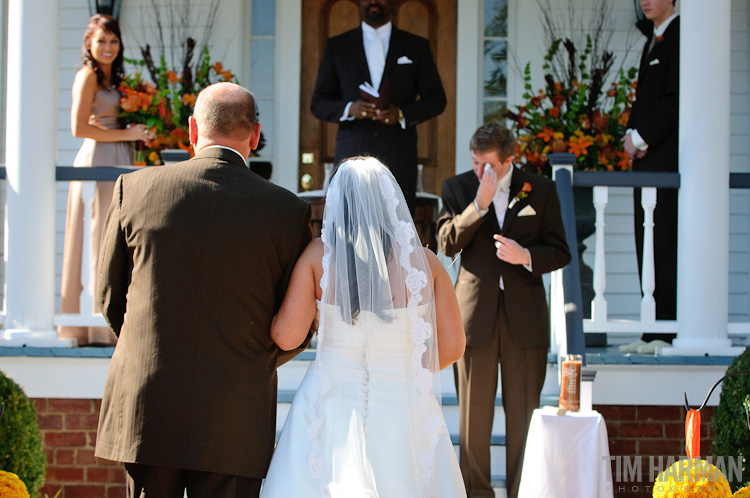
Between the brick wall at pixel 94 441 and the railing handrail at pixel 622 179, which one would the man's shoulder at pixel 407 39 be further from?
the brick wall at pixel 94 441

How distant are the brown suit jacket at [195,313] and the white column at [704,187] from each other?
3.25m

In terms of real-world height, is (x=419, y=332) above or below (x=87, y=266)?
below

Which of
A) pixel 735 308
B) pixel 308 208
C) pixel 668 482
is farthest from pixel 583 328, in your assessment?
pixel 735 308

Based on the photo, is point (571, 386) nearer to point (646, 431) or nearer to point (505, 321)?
point (505, 321)

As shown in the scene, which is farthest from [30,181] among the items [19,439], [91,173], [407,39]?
[407,39]

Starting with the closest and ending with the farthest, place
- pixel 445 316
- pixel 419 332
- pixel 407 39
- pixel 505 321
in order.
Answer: pixel 419 332
pixel 445 316
pixel 505 321
pixel 407 39

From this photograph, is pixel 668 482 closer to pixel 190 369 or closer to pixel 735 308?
pixel 190 369

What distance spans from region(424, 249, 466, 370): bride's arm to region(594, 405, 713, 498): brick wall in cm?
245

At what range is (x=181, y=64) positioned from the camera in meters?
7.75

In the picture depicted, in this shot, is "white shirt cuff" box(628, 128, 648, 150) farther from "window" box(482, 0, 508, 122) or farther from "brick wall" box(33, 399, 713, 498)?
"window" box(482, 0, 508, 122)

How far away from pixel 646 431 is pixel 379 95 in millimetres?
2690

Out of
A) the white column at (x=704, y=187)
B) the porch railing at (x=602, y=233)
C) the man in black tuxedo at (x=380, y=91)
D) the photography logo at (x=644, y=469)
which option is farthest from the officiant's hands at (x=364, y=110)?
the photography logo at (x=644, y=469)

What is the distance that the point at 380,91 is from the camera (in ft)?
18.9

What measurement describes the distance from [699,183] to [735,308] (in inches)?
105
